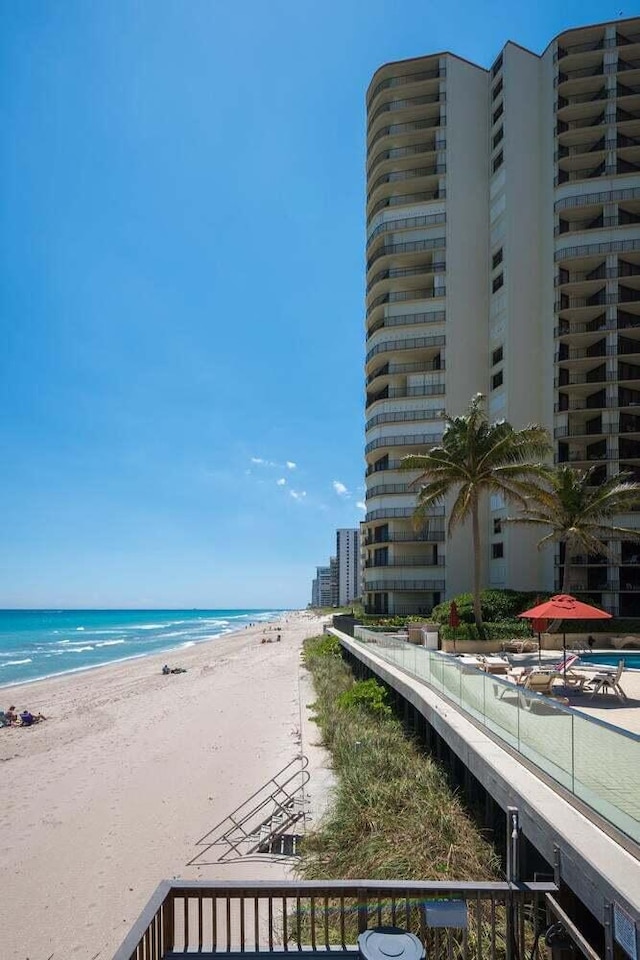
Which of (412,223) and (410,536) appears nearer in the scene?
(410,536)

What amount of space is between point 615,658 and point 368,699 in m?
10.2

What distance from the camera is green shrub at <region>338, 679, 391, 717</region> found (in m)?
17.6

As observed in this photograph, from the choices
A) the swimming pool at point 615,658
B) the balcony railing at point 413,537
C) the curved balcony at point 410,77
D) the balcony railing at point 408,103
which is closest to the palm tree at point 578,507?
the swimming pool at point 615,658

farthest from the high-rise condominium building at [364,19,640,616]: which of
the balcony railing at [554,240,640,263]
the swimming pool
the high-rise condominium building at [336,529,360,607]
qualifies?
the high-rise condominium building at [336,529,360,607]

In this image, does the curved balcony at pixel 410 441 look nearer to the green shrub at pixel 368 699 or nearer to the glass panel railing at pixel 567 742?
the green shrub at pixel 368 699

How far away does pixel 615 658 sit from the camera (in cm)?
2192

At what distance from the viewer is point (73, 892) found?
10.1 m

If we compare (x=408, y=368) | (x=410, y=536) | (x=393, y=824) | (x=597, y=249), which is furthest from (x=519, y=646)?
(x=597, y=249)

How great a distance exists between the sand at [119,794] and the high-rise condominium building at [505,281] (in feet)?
56.6

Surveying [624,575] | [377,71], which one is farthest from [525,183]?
[624,575]

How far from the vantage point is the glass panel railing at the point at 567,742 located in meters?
5.55

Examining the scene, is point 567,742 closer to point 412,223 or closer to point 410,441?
point 410,441

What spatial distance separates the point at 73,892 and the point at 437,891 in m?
8.52

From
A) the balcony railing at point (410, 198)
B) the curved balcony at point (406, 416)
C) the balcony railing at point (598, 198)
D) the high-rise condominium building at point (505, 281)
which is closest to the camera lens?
the high-rise condominium building at point (505, 281)
